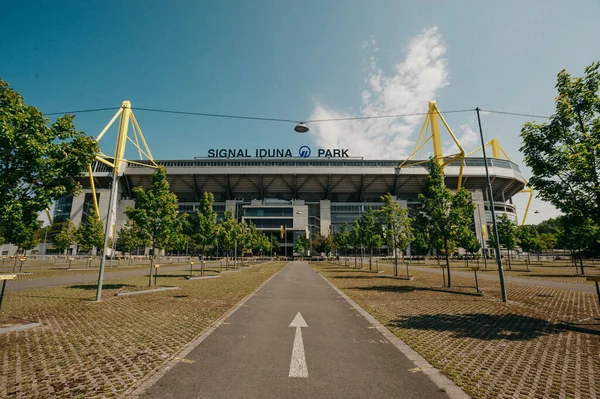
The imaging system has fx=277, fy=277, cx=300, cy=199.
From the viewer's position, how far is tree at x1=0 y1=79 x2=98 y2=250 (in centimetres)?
877

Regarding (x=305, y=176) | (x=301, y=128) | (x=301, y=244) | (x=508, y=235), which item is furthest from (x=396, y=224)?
(x=305, y=176)

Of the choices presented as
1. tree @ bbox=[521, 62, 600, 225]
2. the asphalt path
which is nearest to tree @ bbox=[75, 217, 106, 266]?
the asphalt path

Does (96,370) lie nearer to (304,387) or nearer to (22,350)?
(22,350)

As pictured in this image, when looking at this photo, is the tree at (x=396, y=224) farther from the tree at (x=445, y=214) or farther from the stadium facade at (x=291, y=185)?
the stadium facade at (x=291, y=185)

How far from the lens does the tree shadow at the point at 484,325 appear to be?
7.87 meters

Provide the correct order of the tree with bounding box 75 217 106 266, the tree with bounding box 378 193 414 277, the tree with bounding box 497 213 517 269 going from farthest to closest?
the tree with bounding box 497 213 517 269
the tree with bounding box 75 217 106 266
the tree with bounding box 378 193 414 277

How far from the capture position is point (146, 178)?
106688 millimetres

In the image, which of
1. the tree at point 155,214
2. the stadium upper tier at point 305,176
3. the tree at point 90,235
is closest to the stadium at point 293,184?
the stadium upper tier at point 305,176

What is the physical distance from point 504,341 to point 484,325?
1.79 metres

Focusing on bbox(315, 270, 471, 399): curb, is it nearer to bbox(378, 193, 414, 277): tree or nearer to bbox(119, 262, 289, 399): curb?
bbox(119, 262, 289, 399): curb

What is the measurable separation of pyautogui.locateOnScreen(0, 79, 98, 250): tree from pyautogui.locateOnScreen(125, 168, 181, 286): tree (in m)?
8.54

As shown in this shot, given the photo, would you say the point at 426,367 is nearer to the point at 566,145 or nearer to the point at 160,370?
the point at 160,370

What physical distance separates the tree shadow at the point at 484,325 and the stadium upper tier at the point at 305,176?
301 ft

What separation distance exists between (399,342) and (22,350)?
9066mm
